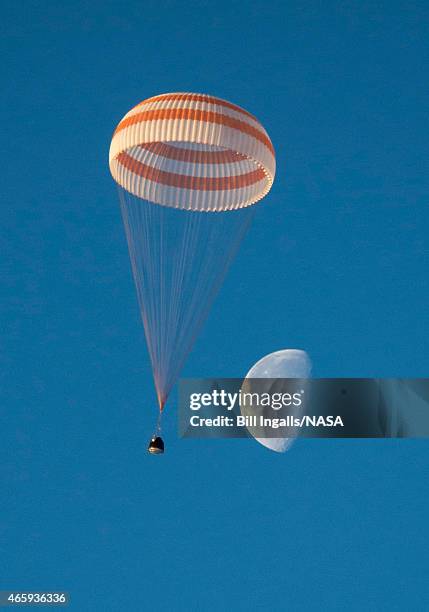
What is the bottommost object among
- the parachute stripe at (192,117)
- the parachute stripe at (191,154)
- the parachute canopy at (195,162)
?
the parachute stripe at (192,117)

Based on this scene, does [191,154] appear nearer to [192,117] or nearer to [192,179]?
[192,179]

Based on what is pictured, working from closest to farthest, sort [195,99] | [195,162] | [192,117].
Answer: [192,117], [195,99], [195,162]

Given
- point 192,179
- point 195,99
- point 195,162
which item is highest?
point 195,162

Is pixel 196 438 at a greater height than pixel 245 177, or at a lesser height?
lesser

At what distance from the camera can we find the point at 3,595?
1702cm

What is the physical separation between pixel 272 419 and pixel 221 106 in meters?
7.41

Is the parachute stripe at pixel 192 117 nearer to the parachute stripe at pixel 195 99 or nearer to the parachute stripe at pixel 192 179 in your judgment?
the parachute stripe at pixel 195 99

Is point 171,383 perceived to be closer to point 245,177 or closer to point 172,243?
point 172,243

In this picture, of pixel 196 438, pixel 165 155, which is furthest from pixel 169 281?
pixel 196 438

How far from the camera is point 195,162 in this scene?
1502cm

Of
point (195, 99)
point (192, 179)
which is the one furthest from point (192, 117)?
point (192, 179)

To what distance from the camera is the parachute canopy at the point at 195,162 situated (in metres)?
12.8

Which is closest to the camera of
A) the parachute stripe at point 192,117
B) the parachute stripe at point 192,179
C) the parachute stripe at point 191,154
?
the parachute stripe at point 192,117

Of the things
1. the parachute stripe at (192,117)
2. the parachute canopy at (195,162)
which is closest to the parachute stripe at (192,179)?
the parachute canopy at (195,162)
